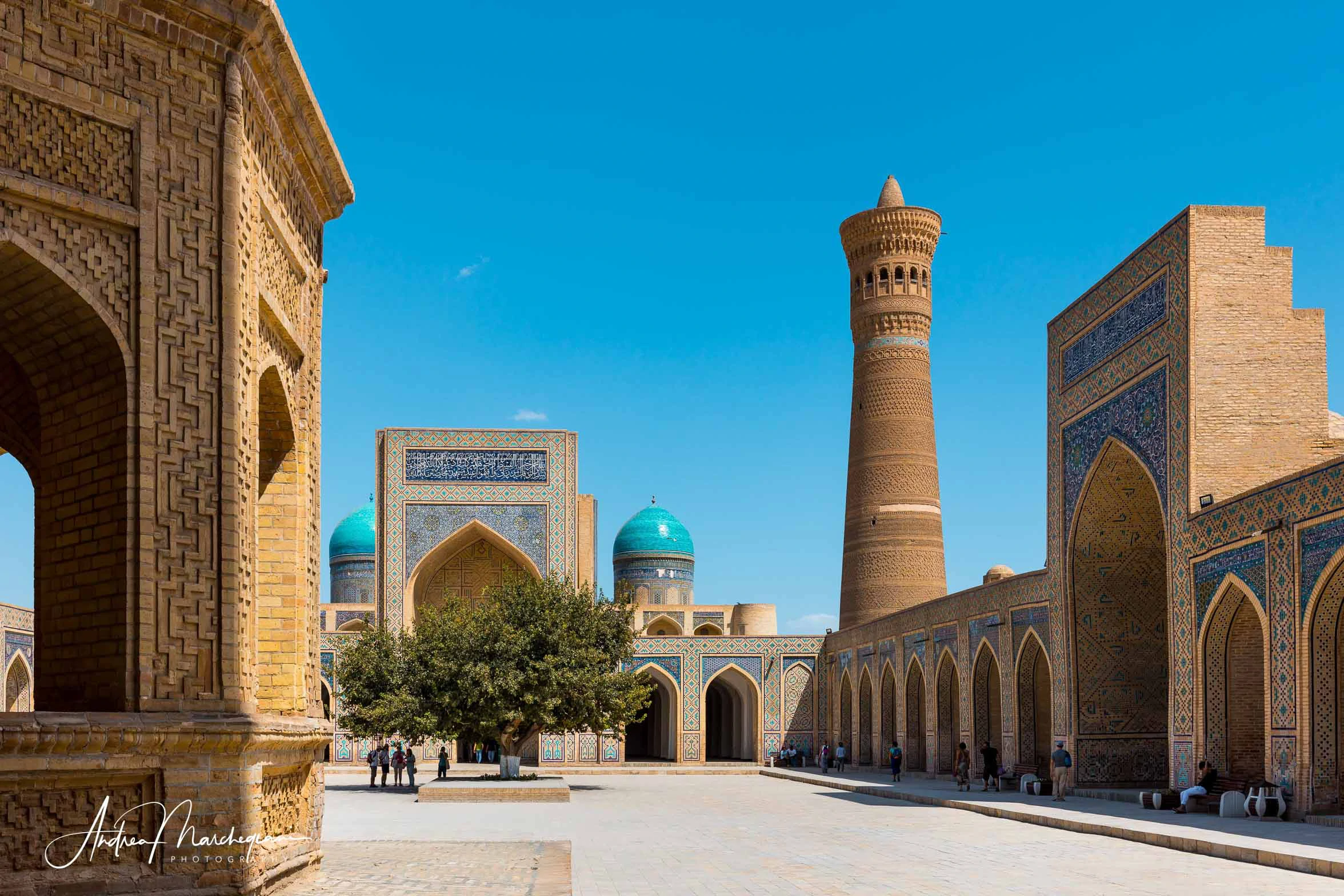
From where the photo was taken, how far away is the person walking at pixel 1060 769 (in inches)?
622

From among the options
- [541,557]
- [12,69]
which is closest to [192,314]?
[12,69]

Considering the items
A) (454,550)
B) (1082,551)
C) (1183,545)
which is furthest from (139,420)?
(454,550)

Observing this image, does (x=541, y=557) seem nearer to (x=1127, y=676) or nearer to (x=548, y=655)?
(x=548, y=655)

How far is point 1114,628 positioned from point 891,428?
1221cm

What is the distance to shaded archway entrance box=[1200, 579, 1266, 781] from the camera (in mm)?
13617

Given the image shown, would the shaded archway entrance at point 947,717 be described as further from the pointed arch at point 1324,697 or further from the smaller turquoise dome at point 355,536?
the smaller turquoise dome at point 355,536

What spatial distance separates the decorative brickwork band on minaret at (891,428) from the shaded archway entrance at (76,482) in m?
23.3

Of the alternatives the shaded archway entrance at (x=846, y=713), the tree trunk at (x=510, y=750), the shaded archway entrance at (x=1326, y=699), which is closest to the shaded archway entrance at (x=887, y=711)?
the shaded archway entrance at (x=846, y=713)

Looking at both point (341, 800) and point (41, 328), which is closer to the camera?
point (41, 328)

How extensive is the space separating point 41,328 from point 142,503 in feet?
3.03

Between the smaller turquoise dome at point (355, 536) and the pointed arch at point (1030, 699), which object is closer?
the pointed arch at point (1030, 699)

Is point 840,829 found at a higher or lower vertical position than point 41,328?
lower

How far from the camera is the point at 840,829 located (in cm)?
1270

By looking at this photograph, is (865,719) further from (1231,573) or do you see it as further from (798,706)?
(1231,573)
